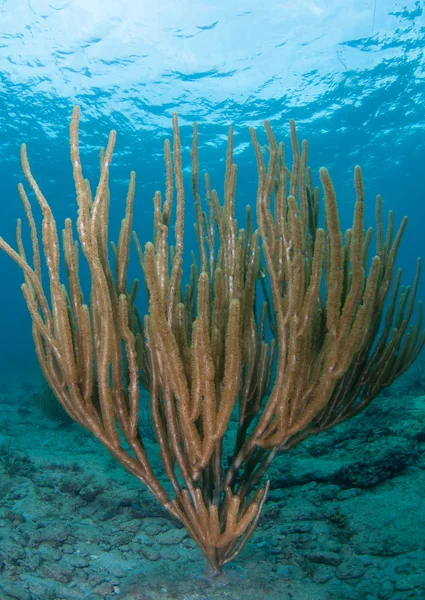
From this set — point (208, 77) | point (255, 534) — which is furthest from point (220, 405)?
point (208, 77)

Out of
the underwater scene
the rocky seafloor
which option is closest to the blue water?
the underwater scene

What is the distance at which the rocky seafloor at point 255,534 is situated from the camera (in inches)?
124

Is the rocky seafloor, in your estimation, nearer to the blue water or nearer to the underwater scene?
the underwater scene

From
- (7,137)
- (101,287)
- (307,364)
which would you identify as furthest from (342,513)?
(7,137)

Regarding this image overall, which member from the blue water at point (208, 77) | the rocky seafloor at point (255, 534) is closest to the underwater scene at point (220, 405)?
the rocky seafloor at point (255, 534)

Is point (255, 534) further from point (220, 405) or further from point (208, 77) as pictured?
point (208, 77)

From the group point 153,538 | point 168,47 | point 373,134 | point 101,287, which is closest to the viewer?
point 101,287

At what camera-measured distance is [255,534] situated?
410cm

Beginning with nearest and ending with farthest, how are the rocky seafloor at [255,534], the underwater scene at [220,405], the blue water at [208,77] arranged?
the underwater scene at [220,405]
the rocky seafloor at [255,534]
the blue water at [208,77]

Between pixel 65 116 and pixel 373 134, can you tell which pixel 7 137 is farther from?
pixel 373 134

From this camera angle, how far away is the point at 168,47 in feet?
56.9

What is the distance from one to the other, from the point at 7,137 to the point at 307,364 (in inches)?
977

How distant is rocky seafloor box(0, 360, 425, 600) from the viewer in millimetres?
3143

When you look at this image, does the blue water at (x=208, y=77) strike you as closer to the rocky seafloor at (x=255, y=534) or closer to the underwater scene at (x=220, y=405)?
the underwater scene at (x=220, y=405)
